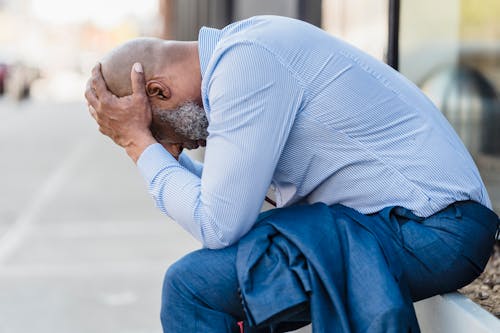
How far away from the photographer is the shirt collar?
2.53 meters

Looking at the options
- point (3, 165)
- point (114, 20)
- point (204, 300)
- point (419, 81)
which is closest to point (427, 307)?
point (204, 300)

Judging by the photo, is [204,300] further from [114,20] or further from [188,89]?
[114,20]

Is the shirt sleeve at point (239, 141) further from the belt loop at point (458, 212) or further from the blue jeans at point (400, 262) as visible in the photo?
the belt loop at point (458, 212)

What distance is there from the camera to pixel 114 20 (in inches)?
3147

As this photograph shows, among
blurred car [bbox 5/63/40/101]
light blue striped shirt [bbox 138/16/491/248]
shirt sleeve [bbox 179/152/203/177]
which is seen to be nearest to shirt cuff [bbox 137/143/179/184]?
light blue striped shirt [bbox 138/16/491/248]

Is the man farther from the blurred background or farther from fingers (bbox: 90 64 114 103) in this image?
the blurred background

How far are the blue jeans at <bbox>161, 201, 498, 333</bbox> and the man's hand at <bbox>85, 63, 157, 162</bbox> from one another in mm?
378

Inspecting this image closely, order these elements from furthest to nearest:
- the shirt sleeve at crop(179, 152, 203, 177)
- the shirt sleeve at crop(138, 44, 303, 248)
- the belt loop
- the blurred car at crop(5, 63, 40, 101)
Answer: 1. the blurred car at crop(5, 63, 40, 101)
2. the shirt sleeve at crop(179, 152, 203, 177)
3. the belt loop
4. the shirt sleeve at crop(138, 44, 303, 248)

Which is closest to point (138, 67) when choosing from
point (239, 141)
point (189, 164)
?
point (239, 141)

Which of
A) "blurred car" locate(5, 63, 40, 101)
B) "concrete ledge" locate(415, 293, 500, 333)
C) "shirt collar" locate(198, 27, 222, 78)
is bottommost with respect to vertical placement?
"blurred car" locate(5, 63, 40, 101)

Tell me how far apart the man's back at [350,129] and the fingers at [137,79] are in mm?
182

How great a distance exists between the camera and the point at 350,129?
2.44 meters

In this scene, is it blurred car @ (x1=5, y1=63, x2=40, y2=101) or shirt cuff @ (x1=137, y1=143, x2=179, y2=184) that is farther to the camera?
blurred car @ (x1=5, y1=63, x2=40, y2=101)

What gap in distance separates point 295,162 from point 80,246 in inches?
178
